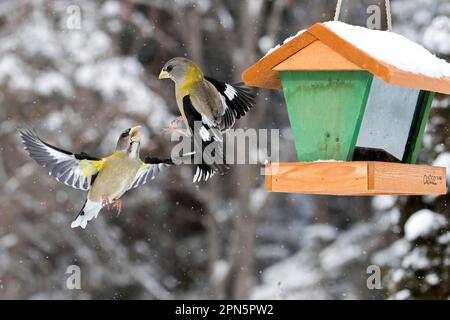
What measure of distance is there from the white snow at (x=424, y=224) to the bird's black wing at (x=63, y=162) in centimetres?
239

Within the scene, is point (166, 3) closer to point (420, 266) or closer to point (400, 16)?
point (400, 16)

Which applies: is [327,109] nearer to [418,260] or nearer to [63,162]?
[63,162]

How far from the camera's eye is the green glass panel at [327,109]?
8.20 feet

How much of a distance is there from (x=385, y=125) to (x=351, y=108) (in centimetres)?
14

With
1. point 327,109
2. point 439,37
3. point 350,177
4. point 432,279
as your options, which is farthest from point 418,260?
point 350,177

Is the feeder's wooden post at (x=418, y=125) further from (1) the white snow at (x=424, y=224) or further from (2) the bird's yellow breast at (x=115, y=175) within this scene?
(1) the white snow at (x=424, y=224)

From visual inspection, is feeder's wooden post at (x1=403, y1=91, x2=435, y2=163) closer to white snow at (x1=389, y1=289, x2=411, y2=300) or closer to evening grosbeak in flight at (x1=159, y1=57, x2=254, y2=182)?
→ evening grosbeak in flight at (x1=159, y1=57, x2=254, y2=182)

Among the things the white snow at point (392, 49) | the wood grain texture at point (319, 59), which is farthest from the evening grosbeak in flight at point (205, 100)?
the white snow at point (392, 49)

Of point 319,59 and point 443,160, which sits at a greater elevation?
point 443,160

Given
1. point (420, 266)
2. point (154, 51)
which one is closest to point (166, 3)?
point (154, 51)

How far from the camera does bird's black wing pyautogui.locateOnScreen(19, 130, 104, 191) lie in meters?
2.85

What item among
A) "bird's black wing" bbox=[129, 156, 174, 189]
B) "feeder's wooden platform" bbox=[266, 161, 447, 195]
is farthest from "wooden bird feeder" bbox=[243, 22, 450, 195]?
"bird's black wing" bbox=[129, 156, 174, 189]

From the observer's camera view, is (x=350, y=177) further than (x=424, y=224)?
No

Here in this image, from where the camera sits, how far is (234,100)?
301cm
